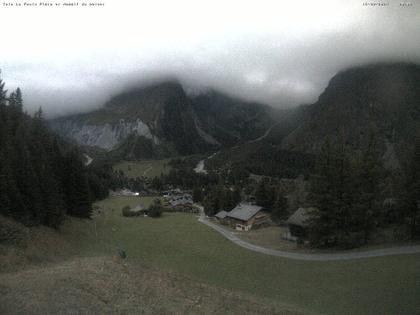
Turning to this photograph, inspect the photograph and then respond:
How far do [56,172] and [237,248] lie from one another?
32.1 metres

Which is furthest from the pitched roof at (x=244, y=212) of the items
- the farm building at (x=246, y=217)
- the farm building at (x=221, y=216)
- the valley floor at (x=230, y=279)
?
the valley floor at (x=230, y=279)

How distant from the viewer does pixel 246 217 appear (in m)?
79.5

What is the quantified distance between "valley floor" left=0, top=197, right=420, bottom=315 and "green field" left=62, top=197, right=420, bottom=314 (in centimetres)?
7

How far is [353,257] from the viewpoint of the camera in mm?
38031

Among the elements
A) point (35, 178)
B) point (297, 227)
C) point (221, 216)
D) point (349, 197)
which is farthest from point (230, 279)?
point (221, 216)

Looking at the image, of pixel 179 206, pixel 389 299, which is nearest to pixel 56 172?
pixel 389 299

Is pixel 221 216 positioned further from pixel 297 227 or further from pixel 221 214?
pixel 297 227

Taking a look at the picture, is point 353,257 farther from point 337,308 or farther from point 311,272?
point 337,308

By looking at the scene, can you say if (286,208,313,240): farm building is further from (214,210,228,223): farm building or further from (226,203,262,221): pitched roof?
(214,210,228,223): farm building

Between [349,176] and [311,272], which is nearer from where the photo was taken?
[311,272]

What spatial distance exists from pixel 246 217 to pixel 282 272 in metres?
42.2

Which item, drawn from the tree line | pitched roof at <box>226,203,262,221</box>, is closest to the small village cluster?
pitched roof at <box>226,203,262,221</box>

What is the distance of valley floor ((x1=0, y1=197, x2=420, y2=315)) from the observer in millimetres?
20094

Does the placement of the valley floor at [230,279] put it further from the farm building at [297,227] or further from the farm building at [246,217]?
the farm building at [246,217]
